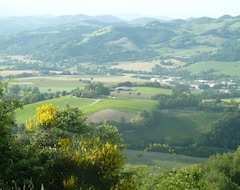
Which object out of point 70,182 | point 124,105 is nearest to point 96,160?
point 70,182

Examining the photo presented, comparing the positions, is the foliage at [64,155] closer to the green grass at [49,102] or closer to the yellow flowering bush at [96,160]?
the yellow flowering bush at [96,160]

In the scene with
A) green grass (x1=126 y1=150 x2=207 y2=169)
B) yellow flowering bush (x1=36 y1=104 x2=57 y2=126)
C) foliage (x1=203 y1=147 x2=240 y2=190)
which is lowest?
green grass (x1=126 y1=150 x2=207 y2=169)

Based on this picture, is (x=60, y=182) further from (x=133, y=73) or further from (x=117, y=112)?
(x=133, y=73)

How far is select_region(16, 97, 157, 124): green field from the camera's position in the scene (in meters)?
81.0

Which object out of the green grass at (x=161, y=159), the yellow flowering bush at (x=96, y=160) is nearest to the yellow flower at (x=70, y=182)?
the yellow flowering bush at (x=96, y=160)

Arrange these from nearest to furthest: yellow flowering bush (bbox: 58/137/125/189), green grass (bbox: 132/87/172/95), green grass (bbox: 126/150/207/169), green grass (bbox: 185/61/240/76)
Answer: yellow flowering bush (bbox: 58/137/125/189), green grass (bbox: 126/150/207/169), green grass (bbox: 132/87/172/95), green grass (bbox: 185/61/240/76)

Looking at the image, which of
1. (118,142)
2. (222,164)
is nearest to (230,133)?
(222,164)

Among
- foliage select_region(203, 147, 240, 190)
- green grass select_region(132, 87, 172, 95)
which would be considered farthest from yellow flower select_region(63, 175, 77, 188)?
green grass select_region(132, 87, 172, 95)

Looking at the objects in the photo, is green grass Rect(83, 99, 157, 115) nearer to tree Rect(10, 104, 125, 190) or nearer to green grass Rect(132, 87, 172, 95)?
green grass Rect(132, 87, 172, 95)

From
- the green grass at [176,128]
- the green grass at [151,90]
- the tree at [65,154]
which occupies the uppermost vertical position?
the tree at [65,154]

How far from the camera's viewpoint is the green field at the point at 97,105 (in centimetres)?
8100

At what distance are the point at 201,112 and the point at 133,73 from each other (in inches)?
3700

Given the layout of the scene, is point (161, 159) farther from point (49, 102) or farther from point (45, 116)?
point (45, 116)

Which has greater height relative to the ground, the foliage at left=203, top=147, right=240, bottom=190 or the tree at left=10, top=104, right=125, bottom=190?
the tree at left=10, top=104, right=125, bottom=190
